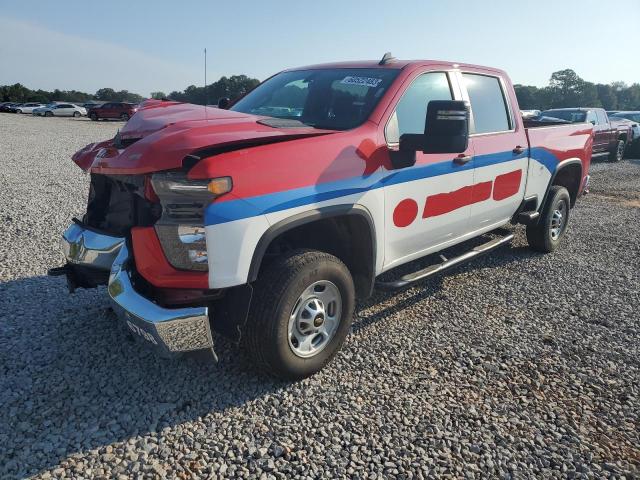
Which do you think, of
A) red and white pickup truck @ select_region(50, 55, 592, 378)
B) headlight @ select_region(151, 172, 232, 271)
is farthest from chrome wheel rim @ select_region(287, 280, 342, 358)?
headlight @ select_region(151, 172, 232, 271)

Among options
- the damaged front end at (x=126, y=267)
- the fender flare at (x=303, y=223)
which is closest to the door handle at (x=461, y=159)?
the fender flare at (x=303, y=223)

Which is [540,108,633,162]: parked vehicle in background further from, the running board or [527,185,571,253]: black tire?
the running board

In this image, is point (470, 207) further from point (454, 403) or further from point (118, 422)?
point (118, 422)

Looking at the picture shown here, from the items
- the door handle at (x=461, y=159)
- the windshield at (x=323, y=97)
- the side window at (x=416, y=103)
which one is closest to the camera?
the side window at (x=416, y=103)

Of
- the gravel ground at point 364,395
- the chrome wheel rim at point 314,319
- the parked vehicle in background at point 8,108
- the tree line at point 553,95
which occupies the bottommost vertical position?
the gravel ground at point 364,395

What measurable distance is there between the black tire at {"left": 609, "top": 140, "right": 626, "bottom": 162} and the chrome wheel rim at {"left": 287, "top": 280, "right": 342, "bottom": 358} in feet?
53.9

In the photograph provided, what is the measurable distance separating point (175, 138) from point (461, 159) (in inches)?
89.6

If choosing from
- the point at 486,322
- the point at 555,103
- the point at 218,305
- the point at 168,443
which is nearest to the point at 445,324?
the point at 486,322

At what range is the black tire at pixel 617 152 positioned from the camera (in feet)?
52.8

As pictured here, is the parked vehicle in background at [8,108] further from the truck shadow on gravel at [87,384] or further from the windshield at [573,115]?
the truck shadow on gravel at [87,384]

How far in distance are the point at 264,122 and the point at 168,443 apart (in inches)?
78.1

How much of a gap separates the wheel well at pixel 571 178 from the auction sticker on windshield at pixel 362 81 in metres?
3.40

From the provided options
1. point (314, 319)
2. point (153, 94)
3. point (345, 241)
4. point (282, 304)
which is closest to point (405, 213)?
point (345, 241)

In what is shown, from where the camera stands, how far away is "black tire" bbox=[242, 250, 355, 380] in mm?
2725
